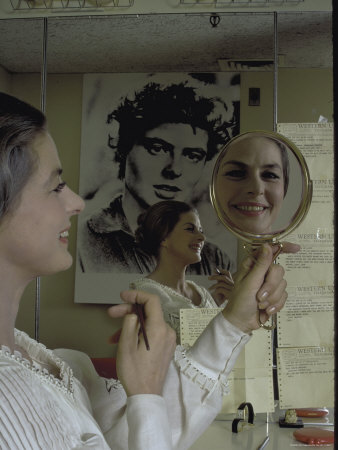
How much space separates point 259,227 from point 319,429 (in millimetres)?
550

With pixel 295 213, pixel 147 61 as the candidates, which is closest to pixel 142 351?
pixel 295 213

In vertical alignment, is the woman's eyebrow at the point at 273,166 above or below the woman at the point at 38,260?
above

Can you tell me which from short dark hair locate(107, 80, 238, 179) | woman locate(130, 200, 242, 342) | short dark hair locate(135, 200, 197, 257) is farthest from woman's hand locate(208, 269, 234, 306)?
short dark hair locate(107, 80, 238, 179)

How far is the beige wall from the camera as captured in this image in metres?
1.05

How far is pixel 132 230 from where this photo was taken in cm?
106

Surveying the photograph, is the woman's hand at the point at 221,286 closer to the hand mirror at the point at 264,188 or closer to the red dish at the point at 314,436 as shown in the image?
the hand mirror at the point at 264,188

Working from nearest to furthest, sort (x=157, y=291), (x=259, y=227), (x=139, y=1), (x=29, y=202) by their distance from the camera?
1. (x=29, y=202)
2. (x=259, y=227)
3. (x=157, y=291)
4. (x=139, y=1)

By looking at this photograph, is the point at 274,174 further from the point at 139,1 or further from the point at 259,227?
the point at 139,1

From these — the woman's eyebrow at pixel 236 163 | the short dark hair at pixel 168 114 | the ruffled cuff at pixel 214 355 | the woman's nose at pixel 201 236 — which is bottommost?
the ruffled cuff at pixel 214 355

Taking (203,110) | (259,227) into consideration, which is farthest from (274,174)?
(203,110)

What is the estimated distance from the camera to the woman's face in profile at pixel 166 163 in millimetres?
1042

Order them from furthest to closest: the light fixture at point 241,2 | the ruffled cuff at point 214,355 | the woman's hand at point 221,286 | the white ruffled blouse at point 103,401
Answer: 1. the light fixture at point 241,2
2. the woman's hand at point 221,286
3. the ruffled cuff at point 214,355
4. the white ruffled blouse at point 103,401

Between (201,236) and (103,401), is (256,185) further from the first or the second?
(103,401)

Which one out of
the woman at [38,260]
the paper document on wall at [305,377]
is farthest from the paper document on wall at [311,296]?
the woman at [38,260]
